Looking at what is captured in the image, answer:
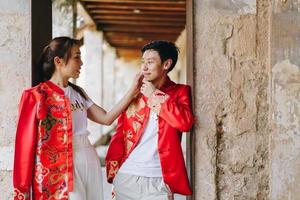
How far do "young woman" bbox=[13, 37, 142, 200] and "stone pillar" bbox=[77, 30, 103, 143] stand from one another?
27.6 feet

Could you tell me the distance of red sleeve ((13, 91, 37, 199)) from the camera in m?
2.88

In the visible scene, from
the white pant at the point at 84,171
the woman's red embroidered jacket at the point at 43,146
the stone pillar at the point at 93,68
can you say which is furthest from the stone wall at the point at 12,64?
the stone pillar at the point at 93,68

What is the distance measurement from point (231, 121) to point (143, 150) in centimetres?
47

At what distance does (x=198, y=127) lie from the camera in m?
3.10

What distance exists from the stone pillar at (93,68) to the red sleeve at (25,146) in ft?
27.9

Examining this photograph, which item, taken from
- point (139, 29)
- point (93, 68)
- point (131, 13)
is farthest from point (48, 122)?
point (93, 68)

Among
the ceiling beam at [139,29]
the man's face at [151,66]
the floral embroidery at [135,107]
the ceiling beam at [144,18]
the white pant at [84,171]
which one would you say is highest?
the ceiling beam at [139,29]

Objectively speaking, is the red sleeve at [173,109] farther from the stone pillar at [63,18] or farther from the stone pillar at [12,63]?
the stone pillar at [63,18]

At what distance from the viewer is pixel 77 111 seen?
304cm

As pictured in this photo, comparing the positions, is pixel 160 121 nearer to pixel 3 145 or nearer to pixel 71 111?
pixel 71 111

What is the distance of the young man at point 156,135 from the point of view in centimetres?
298

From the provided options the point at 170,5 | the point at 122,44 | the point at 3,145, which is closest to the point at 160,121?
the point at 3,145

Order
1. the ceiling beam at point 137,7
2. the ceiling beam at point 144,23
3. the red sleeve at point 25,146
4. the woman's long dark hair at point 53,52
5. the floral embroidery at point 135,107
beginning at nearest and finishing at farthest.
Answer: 1. the red sleeve at point 25,146
2. the woman's long dark hair at point 53,52
3. the floral embroidery at point 135,107
4. the ceiling beam at point 137,7
5. the ceiling beam at point 144,23

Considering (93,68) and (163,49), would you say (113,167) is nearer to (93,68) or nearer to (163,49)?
(163,49)
